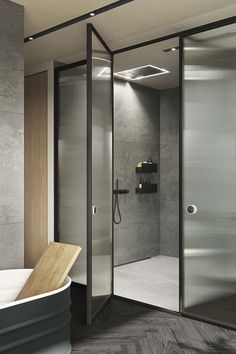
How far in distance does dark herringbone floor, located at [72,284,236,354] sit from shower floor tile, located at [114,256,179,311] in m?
0.31

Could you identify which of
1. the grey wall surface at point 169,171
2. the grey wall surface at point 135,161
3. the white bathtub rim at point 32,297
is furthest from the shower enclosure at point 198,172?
the grey wall surface at point 169,171

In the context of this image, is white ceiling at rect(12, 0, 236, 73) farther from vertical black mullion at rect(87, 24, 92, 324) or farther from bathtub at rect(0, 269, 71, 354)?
bathtub at rect(0, 269, 71, 354)

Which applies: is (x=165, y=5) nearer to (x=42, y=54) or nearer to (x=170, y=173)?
(x=42, y=54)

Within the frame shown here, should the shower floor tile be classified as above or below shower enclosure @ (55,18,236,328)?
below

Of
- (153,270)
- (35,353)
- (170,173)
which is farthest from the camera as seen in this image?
(170,173)

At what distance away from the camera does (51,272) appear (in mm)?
2549

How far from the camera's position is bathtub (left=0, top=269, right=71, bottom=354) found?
198 centimetres

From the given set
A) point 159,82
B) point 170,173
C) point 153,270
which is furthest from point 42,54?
point 153,270

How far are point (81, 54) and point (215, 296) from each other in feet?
9.56

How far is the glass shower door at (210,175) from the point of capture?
298cm

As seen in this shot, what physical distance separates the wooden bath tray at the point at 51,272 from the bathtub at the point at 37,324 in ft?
0.29

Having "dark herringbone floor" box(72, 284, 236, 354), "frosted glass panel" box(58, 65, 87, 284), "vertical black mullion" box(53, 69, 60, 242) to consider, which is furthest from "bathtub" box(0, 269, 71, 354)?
"vertical black mullion" box(53, 69, 60, 242)

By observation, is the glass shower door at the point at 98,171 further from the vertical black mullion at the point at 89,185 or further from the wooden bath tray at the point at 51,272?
the wooden bath tray at the point at 51,272

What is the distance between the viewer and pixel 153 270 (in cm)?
487
